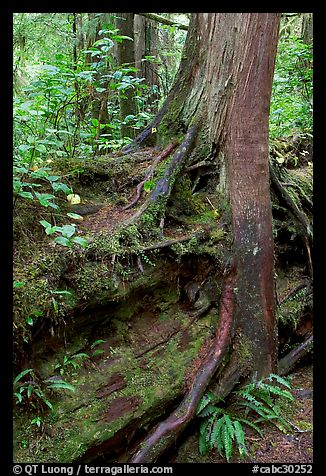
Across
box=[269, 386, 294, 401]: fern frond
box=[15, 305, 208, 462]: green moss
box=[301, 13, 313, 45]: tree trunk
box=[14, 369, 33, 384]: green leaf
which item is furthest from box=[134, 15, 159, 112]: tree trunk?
box=[14, 369, 33, 384]: green leaf

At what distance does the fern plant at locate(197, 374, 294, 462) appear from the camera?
4141 mm

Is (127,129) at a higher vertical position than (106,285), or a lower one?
higher

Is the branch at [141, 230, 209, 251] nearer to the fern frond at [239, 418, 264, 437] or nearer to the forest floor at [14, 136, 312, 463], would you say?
the forest floor at [14, 136, 312, 463]

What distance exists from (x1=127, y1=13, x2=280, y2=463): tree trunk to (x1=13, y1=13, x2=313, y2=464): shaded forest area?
0.02m

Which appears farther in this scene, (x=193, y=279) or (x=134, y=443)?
(x=193, y=279)

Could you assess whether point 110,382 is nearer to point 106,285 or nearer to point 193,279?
point 106,285

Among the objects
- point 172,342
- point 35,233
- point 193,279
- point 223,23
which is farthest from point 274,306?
point 223,23

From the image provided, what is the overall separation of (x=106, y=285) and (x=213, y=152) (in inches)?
98.0

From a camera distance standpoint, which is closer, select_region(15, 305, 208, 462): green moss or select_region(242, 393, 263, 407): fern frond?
select_region(15, 305, 208, 462): green moss

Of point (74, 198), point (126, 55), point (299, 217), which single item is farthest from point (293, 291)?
point (126, 55)

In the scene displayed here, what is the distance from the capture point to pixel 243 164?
5.17m

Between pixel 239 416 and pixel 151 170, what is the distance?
3271 mm

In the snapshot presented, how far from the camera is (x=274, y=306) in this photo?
203 inches

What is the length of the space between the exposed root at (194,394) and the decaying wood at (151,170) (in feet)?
5.04
